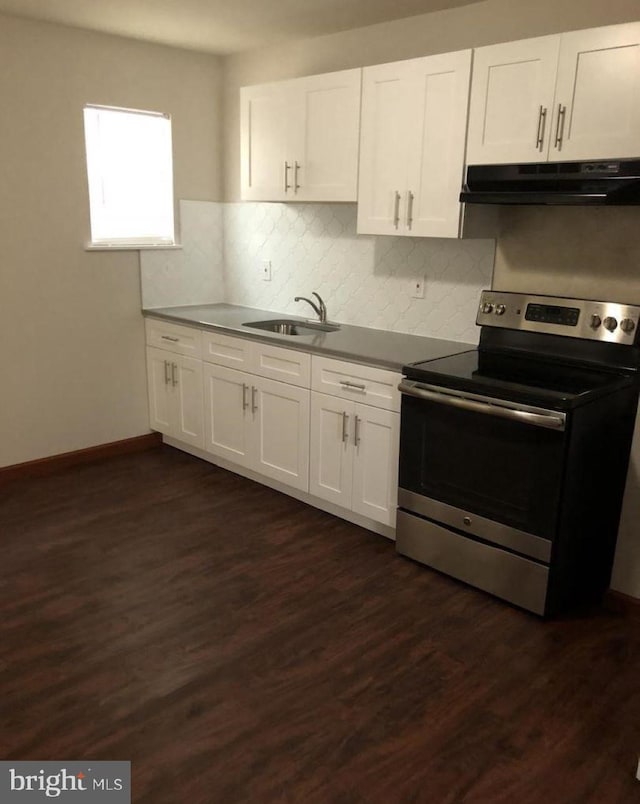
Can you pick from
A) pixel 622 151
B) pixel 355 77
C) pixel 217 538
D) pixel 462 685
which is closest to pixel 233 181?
pixel 355 77

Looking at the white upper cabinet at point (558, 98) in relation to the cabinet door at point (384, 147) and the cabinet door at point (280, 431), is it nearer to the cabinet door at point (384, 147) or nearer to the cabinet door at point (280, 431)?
the cabinet door at point (384, 147)

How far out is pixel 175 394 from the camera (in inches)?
168

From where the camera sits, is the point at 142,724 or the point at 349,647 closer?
the point at 142,724

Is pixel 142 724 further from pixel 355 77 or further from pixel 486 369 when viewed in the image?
pixel 355 77

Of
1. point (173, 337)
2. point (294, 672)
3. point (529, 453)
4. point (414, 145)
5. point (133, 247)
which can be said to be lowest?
point (294, 672)

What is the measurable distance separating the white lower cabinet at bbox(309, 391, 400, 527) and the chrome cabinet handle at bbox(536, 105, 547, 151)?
1224 mm

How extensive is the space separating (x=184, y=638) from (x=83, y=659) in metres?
0.35

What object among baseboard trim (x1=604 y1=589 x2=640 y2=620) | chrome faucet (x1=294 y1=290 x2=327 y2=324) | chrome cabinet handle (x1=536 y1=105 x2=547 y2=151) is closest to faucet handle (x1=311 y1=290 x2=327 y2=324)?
chrome faucet (x1=294 y1=290 x2=327 y2=324)

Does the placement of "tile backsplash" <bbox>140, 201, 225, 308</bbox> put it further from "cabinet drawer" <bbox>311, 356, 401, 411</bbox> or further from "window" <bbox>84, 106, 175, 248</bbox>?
"cabinet drawer" <bbox>311, 356, 401, 411</bbox>

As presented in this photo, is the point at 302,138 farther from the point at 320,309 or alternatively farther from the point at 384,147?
the point at 320,309

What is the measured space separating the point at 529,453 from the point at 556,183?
0.98 m

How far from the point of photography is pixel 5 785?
1839 millimetres

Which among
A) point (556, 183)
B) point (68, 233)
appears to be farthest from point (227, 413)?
point (556, 183)

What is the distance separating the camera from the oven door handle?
2.42 meters
